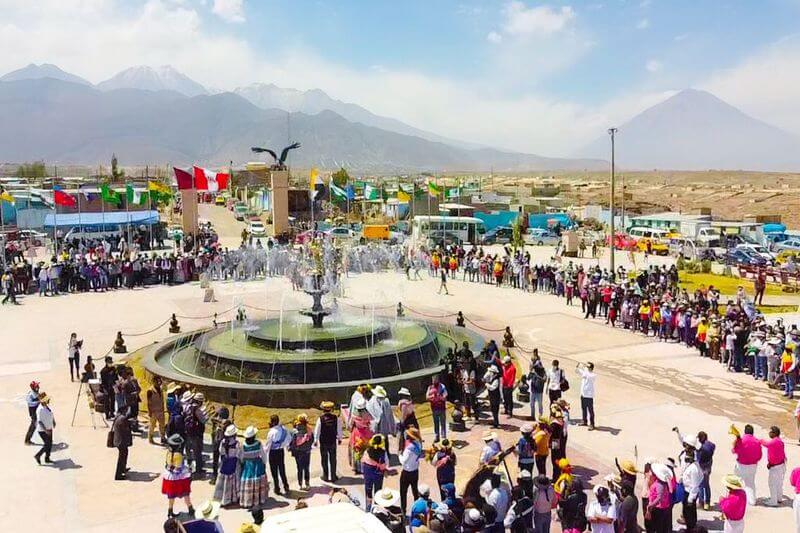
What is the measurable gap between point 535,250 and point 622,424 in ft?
124

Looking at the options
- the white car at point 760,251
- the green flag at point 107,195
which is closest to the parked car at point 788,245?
the white car at point 760,251

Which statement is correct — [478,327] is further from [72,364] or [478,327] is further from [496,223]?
[496,223]

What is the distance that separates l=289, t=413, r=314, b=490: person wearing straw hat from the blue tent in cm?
3920

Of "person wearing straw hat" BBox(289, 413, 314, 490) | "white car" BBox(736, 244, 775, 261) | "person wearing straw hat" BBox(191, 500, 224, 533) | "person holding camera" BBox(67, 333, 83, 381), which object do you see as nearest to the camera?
"person wearing straw hat" BBox(191, 500, 224, 533)

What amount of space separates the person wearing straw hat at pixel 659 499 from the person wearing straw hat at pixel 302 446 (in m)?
5.20

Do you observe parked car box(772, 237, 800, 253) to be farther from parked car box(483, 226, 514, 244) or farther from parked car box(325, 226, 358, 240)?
parked car box(325, 226, 358, 240)

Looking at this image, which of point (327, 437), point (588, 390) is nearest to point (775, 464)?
point (588, 390)

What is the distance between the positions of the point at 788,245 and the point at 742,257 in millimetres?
8331

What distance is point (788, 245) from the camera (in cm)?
4566

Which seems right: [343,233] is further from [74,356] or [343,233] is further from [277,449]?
[277,449]

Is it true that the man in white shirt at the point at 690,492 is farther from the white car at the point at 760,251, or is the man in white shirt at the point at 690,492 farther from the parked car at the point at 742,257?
the white car at the point at 760,251

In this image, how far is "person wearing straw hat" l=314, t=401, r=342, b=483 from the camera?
11.1 metres

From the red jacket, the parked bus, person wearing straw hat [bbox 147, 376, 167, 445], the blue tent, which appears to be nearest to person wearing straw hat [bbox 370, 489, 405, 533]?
person wearing straw hat [bbox 147, 376, 167, 445]

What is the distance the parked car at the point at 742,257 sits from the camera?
38916 mm
